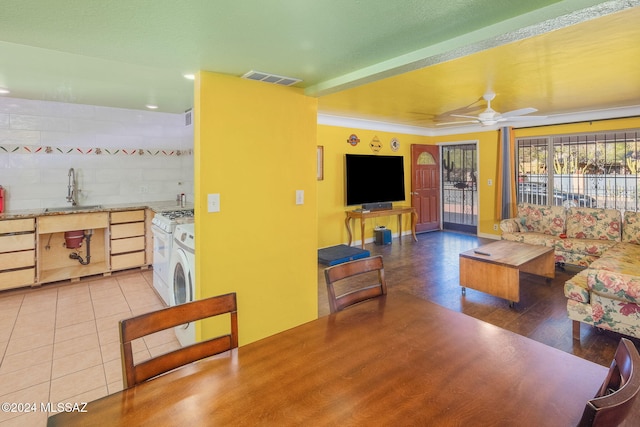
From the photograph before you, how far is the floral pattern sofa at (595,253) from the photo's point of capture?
8.16 ft

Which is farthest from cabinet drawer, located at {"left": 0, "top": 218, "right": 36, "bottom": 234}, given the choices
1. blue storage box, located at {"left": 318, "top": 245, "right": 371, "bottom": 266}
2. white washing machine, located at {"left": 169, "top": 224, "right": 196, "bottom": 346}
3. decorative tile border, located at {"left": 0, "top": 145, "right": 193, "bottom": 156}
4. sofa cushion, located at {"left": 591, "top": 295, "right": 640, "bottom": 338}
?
sofa cushion, located at {"left": 591, "top": 295, "right": 640, "bottom": 338}

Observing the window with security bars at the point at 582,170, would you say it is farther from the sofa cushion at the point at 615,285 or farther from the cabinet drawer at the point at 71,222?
the cabinet drawer at the point at 71,222

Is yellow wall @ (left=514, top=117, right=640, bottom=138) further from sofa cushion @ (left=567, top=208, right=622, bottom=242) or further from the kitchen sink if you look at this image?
the kitchen sink

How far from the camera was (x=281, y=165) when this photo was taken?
2.61 metres

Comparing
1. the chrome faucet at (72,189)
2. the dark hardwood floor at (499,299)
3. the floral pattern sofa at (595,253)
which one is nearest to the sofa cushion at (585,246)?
the floral pattern sofa at (595,253)

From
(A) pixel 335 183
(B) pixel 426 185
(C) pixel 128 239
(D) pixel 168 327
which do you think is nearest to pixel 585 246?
(B) pixel 426 185

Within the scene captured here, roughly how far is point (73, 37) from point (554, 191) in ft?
22.8

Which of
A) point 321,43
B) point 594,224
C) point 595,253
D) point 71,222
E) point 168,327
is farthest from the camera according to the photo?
point 594,224

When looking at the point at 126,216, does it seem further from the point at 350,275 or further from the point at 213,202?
the point at 350,275

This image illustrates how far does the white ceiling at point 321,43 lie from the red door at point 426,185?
3.38m

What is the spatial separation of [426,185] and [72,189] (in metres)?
6.30

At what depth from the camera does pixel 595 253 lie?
14.0 ft

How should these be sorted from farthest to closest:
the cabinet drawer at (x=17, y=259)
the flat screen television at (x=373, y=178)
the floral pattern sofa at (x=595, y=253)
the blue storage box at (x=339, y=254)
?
the flat screen television at (x=373, y=178) → the blue storage box at (x=339, y=254) → the cabinet drawer at (x=17, y=259) → the floral pattern sofa at (x=595, y=253)

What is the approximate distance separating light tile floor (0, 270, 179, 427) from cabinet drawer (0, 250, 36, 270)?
32 cm
